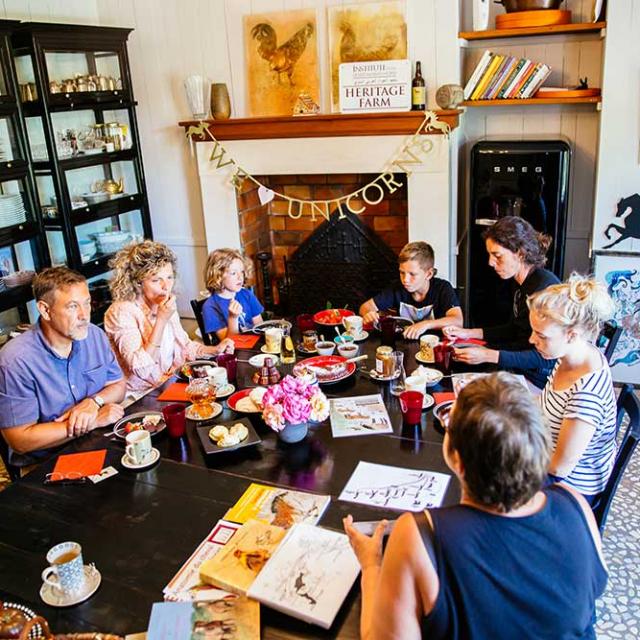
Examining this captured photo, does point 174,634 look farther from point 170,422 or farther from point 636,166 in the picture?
point 636,166

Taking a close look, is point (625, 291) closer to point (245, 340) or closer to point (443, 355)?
point (443, 355)

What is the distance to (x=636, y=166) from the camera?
354 cm

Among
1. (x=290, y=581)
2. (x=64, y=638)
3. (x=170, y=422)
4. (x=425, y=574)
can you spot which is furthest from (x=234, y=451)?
(x=425, y=574)

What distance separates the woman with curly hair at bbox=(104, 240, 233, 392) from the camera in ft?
8.94

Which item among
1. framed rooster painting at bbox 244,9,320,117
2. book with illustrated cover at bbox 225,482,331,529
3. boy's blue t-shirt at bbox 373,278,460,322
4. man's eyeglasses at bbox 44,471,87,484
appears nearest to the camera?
book with illustrated cover at bbox 225,482,331,529

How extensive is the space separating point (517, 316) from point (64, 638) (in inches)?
83.3

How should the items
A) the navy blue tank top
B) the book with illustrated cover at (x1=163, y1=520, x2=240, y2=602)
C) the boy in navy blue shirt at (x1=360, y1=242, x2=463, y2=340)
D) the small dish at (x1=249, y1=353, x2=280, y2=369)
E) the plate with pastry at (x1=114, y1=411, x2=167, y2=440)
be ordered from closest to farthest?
the navy blue tank top, the book with illustrated cover at (x1=163, y1=520, x2=240, y2=602), the plate with pastry at (x1=114, y1=411, x2=167, y2=440), the small dish at (x1=249, y1=353, x2=280, y2=369), the boy in navy blue shirt at (x1=360, y1=242, x2=463, y2=340)

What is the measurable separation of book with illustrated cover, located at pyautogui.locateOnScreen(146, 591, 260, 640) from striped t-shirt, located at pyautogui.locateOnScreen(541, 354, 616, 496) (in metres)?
0.98

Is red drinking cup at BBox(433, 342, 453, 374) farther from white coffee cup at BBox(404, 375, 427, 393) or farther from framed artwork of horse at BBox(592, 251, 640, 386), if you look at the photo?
framed artwork of horse at BBox(592, 251, 640, 386)

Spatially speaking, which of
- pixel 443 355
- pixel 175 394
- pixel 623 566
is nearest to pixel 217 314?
pixel 175 394

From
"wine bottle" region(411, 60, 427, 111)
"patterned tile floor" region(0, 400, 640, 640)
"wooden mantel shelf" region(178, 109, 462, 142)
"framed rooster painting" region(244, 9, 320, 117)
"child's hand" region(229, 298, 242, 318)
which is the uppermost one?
"framed rooster painting" region(244, 9, 320, 117)

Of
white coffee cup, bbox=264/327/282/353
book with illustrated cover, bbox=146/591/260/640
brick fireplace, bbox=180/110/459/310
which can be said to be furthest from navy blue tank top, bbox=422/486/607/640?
brick fireplace, bbox=180/110/459/310

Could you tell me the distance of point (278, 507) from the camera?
66.1 inches

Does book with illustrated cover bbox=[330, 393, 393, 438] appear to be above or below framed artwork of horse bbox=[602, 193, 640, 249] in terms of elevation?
below
